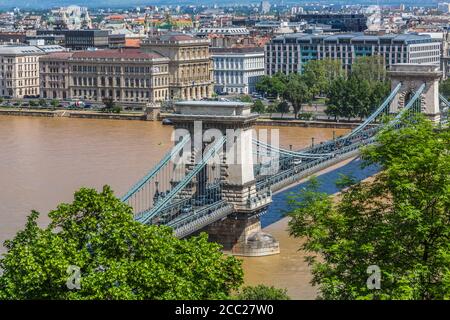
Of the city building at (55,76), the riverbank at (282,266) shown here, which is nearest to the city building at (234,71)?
the city building at (55,76)

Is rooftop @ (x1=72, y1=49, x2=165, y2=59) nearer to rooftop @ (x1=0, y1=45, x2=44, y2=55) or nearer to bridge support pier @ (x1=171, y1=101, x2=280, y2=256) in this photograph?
rooftop @ (x1=0, y1=45, x2=44, y2=55)

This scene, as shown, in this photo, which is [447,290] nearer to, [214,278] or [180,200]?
[214,278]

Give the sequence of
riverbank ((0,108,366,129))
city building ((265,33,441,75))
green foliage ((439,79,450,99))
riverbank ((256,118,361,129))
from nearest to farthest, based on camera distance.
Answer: riverbank ((256,118,361,129)) < riverbank ((0,108,366,129)) < green foliage ((439,79,450,99)) < city building ((265,33,441,75))

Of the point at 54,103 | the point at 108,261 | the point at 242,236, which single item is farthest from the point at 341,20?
the point at 108,261

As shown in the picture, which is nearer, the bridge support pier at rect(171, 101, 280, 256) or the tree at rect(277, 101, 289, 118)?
the bridge support pier at rect(171, 101, 280, 256)

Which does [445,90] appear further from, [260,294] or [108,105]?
[260,294]

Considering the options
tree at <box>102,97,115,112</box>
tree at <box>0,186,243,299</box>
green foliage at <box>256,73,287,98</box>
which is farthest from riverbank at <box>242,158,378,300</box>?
green foliage at <box>256,73,287,98</box>

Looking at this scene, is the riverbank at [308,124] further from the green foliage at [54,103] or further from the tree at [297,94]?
the green foliage at [54,103]
